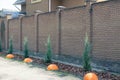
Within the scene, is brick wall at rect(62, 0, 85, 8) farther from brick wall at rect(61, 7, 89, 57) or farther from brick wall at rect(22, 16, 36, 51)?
brick wall at rect(61, 7, 89, 57)

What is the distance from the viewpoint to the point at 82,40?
40.0 feet

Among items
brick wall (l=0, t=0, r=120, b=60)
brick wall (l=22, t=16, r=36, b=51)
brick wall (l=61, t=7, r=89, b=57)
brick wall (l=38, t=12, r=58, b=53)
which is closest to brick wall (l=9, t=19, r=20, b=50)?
brick wall (l=22, t=16, r=36, b=51)

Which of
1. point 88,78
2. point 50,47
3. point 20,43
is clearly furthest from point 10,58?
point 88,78

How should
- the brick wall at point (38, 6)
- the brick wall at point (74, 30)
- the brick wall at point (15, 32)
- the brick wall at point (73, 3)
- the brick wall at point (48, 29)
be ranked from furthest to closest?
the brick wall at point (38, 6) → the brick wall at point (15, 32) → the brick wall at point (73, 3) → the brick wall at point (48, 29) → the brick wall at point (74, 30)

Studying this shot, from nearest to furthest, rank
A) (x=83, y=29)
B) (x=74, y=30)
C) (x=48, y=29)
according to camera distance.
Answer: (x=83, y=29), (x=74, y=30), (x=48, y=29)

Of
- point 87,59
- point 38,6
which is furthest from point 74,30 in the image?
point 38,6

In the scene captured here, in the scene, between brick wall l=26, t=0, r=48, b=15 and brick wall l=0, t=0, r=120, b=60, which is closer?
brick wall l=0, t=0, r=120, b=60

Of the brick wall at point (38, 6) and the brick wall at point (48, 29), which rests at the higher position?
the brick wall at point (38, 6)

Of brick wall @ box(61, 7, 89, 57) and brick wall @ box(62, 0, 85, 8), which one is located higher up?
brick wall @ box(62, 0, 85, 8)

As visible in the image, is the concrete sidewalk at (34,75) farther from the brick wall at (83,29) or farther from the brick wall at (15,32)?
the brick wall at (15,32)

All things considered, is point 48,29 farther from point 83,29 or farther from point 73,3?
point 73,3

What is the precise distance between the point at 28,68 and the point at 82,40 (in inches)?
130

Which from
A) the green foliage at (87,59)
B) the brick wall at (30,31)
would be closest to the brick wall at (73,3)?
the brick wall at (30,31)

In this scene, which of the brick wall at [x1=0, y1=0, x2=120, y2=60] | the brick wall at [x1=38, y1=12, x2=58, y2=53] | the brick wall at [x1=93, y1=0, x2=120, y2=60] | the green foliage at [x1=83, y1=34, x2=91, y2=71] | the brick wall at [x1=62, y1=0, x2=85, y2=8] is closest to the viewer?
the brick wall at [x1=93, y1=0, x2=120, y2=60]
